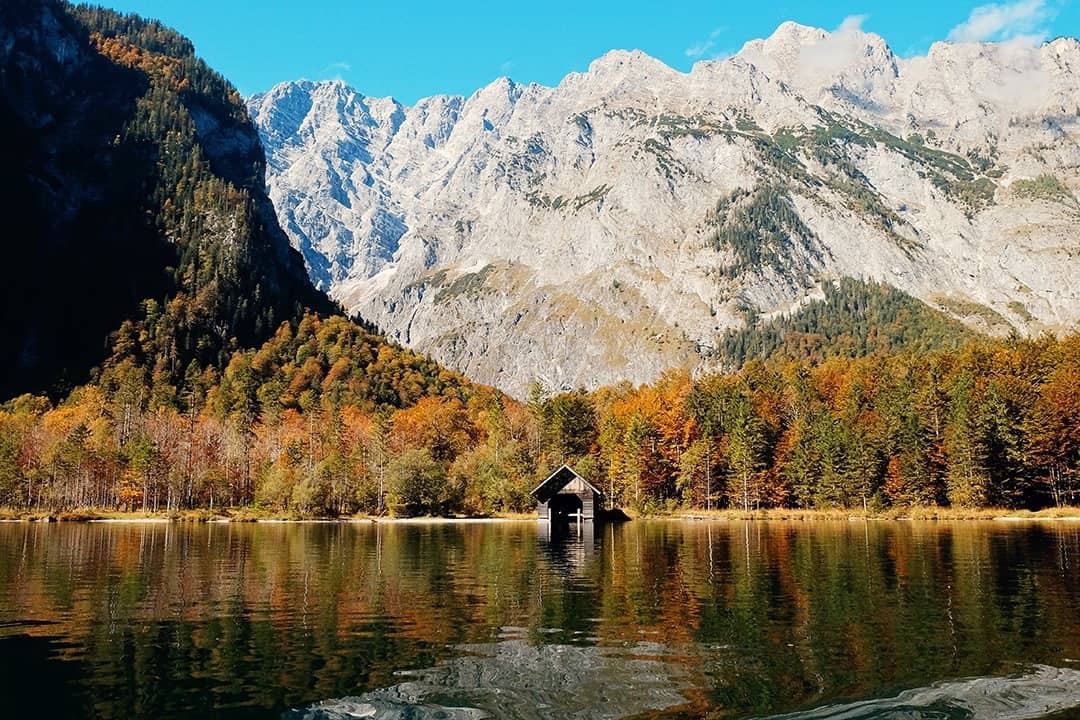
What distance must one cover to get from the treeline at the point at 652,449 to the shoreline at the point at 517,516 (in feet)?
8.91

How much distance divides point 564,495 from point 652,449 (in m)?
26.9

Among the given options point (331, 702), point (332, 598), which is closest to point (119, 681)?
point (331, 702)

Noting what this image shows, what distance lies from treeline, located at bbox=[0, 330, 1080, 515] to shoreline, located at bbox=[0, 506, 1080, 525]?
8.91 ft

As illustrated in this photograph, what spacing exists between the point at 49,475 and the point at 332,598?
4846 inches

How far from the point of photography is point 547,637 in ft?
93.0

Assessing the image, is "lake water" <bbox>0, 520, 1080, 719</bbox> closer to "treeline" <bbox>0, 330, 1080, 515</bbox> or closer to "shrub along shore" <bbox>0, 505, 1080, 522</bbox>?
"shrub along shore" <bbox>0, 505, 1080, 522</bbox>

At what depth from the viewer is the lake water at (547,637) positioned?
2002 cm

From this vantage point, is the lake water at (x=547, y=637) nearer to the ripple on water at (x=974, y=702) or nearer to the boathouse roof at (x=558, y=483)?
the ripple on water at (x=974, y=702)

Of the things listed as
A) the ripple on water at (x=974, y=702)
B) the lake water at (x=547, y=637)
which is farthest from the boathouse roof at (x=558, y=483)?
the ripple on water at (x=974, y=702)

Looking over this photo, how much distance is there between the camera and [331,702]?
1980 cm

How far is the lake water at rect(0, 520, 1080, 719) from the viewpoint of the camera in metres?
20.0

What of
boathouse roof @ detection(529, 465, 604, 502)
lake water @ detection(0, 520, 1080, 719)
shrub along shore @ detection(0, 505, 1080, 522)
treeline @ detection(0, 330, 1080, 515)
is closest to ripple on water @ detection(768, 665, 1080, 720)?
lake water @ detection(0, 520, 1080, 719)

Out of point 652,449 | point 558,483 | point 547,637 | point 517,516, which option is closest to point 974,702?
point 547,637

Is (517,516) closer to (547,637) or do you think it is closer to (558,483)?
(558,483)
